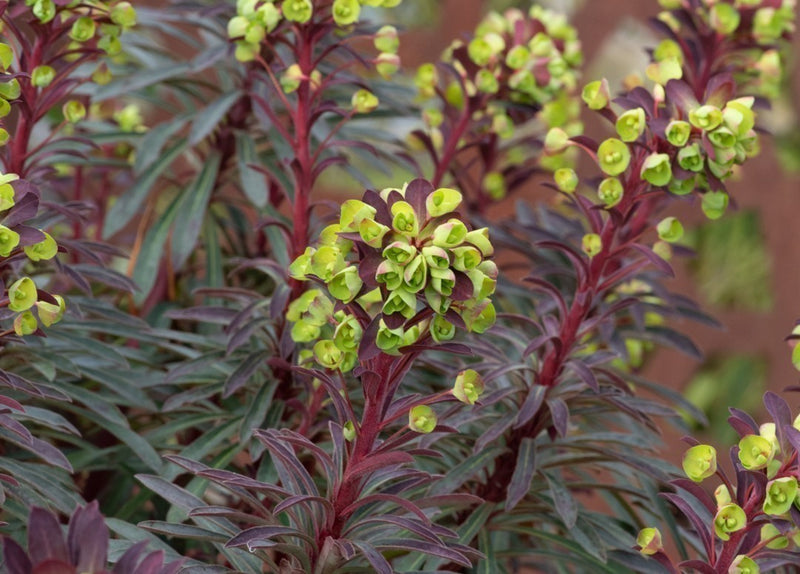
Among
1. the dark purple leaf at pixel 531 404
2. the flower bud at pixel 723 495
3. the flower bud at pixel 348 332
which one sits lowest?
the dark purple leaf at pixel 531 404

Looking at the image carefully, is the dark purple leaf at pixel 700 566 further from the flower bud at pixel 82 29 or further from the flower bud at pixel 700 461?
the flower bud at pixel 82 29

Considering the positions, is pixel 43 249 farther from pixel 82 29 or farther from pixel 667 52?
pixel 667 52

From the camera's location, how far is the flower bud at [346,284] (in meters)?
0.78

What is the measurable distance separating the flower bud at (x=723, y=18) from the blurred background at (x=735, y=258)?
1794 mm

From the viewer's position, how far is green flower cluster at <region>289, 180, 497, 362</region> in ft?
2.45

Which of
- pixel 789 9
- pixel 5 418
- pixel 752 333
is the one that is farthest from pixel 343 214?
pixel 752 333

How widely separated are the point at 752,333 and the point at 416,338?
9.13ft

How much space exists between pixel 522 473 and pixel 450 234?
16.0 inches

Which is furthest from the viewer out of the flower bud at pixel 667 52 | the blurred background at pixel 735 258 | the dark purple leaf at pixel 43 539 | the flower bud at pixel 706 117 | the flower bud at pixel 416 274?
Result: the blurred background at pixel 735 258

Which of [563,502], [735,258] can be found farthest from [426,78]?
[735,258]

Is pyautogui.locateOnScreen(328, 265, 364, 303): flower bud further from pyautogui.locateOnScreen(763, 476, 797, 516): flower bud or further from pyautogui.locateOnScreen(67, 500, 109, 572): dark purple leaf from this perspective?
pyautogui.locateOnScreen(763, 476, 797, 516): flower bud

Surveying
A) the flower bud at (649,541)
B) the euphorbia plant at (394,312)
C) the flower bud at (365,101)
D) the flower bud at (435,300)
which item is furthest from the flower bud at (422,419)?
the flower bud at (365,101)

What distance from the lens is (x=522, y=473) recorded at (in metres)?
1.06

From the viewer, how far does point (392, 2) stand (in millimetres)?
1128
